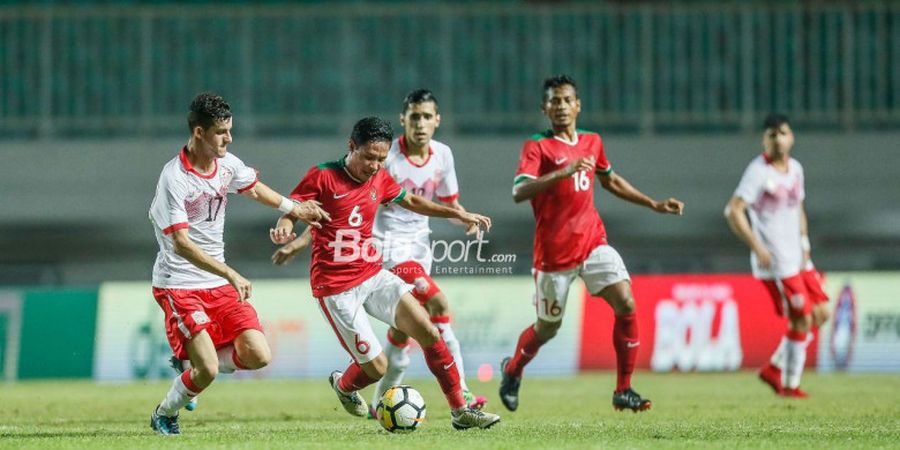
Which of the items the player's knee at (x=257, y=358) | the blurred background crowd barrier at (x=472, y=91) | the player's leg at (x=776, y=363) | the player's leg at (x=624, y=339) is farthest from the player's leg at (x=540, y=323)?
the blurred background crowd barrier at (x=472, y=91)

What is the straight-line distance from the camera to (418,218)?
10.2 m

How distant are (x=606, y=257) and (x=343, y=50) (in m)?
8.86

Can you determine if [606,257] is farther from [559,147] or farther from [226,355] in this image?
[226,355]

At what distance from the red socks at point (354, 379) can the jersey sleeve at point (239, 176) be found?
1.32 meters

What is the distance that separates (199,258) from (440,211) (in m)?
1.74

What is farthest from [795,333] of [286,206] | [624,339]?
[286,206]

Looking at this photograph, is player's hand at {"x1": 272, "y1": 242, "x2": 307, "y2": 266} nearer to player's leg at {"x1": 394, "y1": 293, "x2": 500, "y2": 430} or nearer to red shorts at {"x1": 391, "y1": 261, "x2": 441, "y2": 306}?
player's leg at {"x1": 394, "y1": 293, "x2": 500, "y2": 430}

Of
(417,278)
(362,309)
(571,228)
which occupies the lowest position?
(362,309)

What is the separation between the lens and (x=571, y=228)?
393 inches

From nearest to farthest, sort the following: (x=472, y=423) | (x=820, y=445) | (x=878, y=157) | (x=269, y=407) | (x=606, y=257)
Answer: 1. (x=820, y=445)
2. (x=472, y=423)
3. (x=606, y=257)
4. (x=269, y=407)
5. (x=878, y=157)

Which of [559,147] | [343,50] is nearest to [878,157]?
[343,50]

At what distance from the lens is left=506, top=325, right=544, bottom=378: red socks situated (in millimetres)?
10422

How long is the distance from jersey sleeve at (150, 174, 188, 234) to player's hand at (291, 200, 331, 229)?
2.18 ft

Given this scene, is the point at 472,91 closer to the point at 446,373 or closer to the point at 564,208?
the point at 564,208
